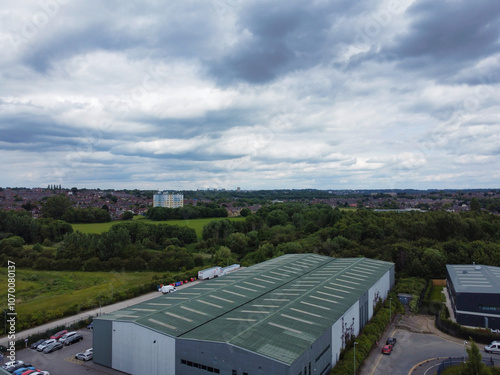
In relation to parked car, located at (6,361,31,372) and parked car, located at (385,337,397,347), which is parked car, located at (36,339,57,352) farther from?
parked car, located at (385,337,397,347)

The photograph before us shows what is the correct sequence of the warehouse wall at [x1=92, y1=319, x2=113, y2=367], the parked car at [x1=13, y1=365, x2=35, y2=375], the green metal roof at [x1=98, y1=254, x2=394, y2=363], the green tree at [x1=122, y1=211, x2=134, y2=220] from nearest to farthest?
the green metal roof at [x1=98, y1=254, x2=394, y2=363], the parked car at [x1=13, y1=365, x2=35, y2=375], the warehouse wall at [x1=92, y1=319, x2=113, y2=367], the green tree at [x1=122, y1=211, x2=134, y2=220]

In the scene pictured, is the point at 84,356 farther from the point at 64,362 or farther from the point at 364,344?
the point at 364,344

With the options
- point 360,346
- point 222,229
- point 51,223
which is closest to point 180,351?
point 360,346

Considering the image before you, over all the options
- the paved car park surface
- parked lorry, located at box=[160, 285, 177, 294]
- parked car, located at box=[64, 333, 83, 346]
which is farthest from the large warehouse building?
parked lorry, located at box=[160, 285, 177, 294]

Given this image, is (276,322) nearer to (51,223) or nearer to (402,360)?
(402,360)

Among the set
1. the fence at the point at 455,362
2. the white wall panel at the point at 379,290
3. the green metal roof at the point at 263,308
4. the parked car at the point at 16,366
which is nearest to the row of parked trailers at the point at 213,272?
the green metal roof at the point at 263,308

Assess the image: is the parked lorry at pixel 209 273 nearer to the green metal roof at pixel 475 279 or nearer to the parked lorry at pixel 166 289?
the parked lorry at pixel 166 289
